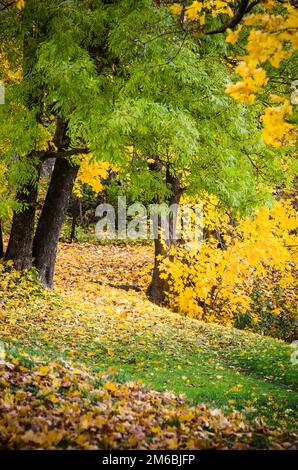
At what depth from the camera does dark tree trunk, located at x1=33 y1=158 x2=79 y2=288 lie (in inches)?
440

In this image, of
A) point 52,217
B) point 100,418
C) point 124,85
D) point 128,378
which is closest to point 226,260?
point 52,217

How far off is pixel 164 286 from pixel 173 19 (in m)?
8.90

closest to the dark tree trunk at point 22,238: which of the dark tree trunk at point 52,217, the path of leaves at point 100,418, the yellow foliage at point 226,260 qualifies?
the dark tree trunk at point 52,217

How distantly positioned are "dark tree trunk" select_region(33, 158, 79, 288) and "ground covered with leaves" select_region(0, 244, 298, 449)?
0.63 metres

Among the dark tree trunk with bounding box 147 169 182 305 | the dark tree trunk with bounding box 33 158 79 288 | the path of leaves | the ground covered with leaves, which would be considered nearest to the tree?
the dark tree trunk with bounding box 33 158 79 288

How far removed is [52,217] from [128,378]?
615cm

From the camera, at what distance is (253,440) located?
4.38 meters

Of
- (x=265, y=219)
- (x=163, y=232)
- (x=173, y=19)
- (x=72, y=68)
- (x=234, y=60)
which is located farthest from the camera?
(x=163, y=232)

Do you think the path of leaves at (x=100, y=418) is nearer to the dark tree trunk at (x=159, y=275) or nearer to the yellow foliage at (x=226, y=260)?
the yellow foliage at (x=226, y=260)

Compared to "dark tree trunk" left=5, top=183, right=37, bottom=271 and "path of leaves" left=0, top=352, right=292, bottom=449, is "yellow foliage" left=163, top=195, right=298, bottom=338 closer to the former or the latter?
"dark tree trunk" left=5, top=183, right=37, bottom=271

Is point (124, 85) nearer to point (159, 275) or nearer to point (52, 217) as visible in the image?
point (52, 217)

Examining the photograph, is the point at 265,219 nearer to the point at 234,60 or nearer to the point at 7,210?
the point at 234,60

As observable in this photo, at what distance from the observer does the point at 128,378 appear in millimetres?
6062
